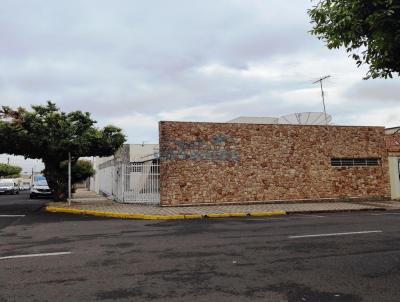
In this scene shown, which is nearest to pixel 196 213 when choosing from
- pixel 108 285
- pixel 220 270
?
pixel 220 270

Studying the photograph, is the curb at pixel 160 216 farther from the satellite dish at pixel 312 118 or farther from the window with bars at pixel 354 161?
the satellite dish at pixel 312 118

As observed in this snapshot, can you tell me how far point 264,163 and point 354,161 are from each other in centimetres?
559

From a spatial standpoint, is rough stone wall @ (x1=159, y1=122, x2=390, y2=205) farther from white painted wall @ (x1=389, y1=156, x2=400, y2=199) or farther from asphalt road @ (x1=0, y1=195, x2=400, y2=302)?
asphalt road @ (x1=0, y1=195, x2=400, y2=302)

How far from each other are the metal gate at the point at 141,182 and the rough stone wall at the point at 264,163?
615mm

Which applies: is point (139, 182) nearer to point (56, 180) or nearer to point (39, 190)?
point (56, 180)

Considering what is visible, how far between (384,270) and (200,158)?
12805 mm

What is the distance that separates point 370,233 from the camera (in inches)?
386

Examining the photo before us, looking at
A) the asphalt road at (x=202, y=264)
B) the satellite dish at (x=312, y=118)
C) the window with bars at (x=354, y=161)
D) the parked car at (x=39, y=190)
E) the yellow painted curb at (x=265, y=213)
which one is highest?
the satellite dish at (x=312, y=118)

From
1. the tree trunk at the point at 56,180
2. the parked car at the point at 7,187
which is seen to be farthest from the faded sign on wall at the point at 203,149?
the parked car at the point at 7,187

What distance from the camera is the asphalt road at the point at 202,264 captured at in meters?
4.91

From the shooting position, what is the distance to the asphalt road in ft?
16.1

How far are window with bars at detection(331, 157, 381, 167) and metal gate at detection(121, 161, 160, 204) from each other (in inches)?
383

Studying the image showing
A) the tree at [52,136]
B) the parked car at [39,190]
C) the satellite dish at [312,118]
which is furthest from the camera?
the parked car at [39,190]

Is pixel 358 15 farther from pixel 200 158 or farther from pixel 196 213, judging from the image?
pixel 200 158
